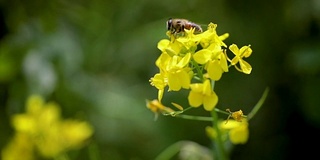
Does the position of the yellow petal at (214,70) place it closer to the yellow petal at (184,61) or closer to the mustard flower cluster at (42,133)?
the yellow petal at (184,61)

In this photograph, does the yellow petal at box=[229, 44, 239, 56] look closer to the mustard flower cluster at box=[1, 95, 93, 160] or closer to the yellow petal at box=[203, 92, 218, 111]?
the yellow petal at box=[203, 92, 218, 111]

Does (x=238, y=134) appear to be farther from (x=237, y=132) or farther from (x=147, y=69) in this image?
(x=147, y=69)

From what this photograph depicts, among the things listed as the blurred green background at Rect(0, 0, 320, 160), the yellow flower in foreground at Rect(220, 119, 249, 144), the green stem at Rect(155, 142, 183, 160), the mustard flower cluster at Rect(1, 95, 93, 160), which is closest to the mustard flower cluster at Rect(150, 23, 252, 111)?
the yellow flower in foreground at Rect(220, 119, 249, 144)

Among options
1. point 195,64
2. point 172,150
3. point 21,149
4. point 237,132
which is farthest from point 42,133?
point 195,64

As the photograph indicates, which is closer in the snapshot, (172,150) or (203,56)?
(203,56)

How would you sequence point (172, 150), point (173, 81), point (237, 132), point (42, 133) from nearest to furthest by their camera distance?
point (173, 81) < point (237, 132) < point (172, 150) < point (42, 133)

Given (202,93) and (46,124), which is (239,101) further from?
(202,93)
